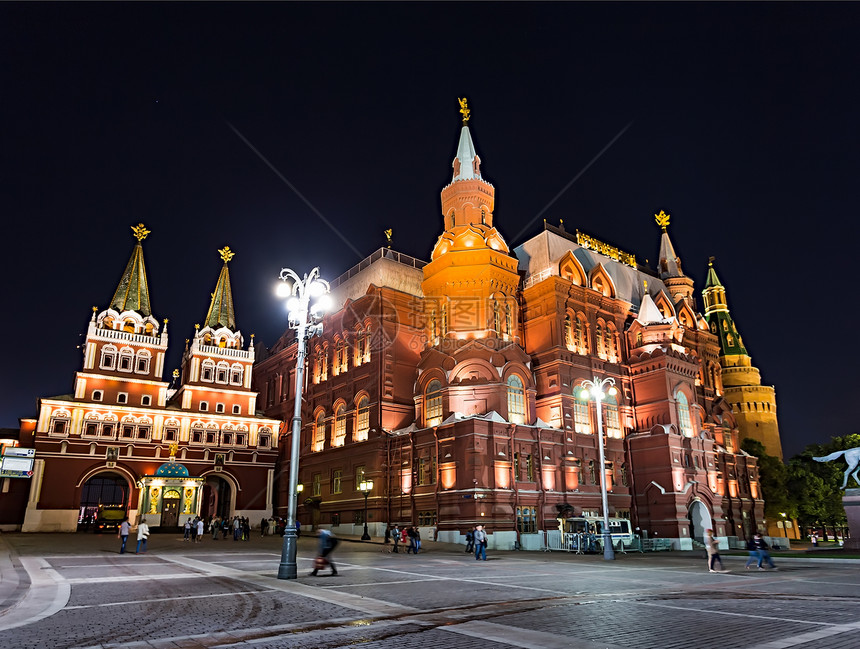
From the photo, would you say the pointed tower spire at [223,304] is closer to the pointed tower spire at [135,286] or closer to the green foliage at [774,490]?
the pointed tower spire at [135,286]

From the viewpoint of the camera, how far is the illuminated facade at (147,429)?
55.2 m

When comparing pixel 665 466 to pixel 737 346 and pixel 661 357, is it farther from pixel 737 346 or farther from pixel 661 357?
pixel 737 346

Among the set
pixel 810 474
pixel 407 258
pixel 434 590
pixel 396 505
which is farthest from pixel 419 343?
pixel 810 474

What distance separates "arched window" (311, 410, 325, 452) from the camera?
199ft

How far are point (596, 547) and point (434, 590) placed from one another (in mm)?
25064

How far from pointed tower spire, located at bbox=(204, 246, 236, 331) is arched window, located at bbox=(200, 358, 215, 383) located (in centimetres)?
450

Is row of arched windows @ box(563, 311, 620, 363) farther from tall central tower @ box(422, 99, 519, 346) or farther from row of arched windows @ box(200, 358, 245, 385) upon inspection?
row of arched windows @ box(200, 358, 245, 385)

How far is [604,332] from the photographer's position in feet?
190

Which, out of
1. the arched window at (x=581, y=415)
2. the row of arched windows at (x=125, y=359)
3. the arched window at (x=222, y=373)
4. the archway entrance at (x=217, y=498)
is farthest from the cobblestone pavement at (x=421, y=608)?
the arched window at (x=222, y=373)

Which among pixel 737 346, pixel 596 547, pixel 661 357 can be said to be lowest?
pixel 596 547

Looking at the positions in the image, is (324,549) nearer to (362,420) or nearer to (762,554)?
(762,554)

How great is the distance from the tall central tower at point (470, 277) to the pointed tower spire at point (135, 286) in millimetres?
31113

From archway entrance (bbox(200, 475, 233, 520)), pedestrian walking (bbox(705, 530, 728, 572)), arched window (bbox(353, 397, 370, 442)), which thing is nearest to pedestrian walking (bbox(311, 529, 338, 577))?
pedestrian walking (bbox(705, 530, 728, 572))

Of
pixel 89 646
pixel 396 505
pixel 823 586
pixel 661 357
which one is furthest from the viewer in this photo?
pixel 661 357
